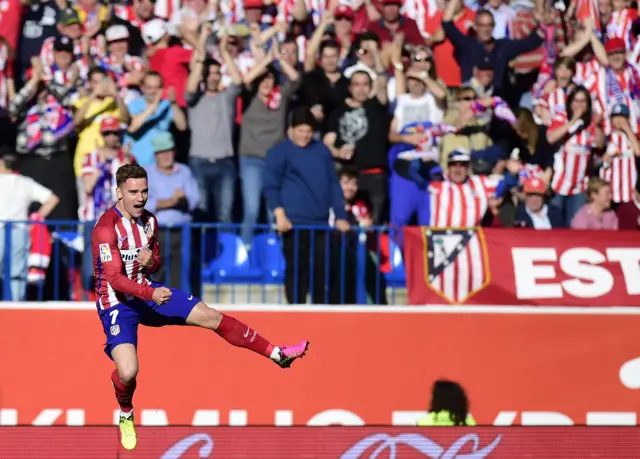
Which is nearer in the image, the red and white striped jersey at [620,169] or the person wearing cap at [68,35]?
the red and white striped jersey at [620,169]

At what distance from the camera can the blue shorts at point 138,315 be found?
995cm

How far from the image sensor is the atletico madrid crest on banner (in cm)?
1303

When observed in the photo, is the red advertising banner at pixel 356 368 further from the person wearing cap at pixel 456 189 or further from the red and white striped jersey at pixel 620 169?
the red and white striped jersey at pixel 620 169

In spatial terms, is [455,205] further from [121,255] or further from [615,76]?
[121,255]

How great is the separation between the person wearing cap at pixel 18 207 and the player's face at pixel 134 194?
3.69m

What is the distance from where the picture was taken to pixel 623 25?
15734 mm

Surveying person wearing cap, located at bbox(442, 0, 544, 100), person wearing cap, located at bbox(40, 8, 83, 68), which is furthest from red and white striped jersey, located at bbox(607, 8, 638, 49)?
person wearing cap, located at bbox(40, 8, 83, 68)

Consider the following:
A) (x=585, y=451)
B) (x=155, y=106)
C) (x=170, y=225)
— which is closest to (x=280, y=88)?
(x=155, y=106)

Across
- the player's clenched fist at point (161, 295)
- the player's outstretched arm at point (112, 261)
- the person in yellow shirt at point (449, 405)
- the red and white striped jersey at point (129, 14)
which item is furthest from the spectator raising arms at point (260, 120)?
the player's clenched fist at point (161, 295)

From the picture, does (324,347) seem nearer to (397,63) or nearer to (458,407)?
(458,407)

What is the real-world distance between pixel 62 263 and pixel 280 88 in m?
3.12

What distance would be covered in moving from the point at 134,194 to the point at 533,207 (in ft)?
18.9

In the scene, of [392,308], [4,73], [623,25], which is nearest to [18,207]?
[4,73]

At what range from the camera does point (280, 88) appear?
47.4 ft
